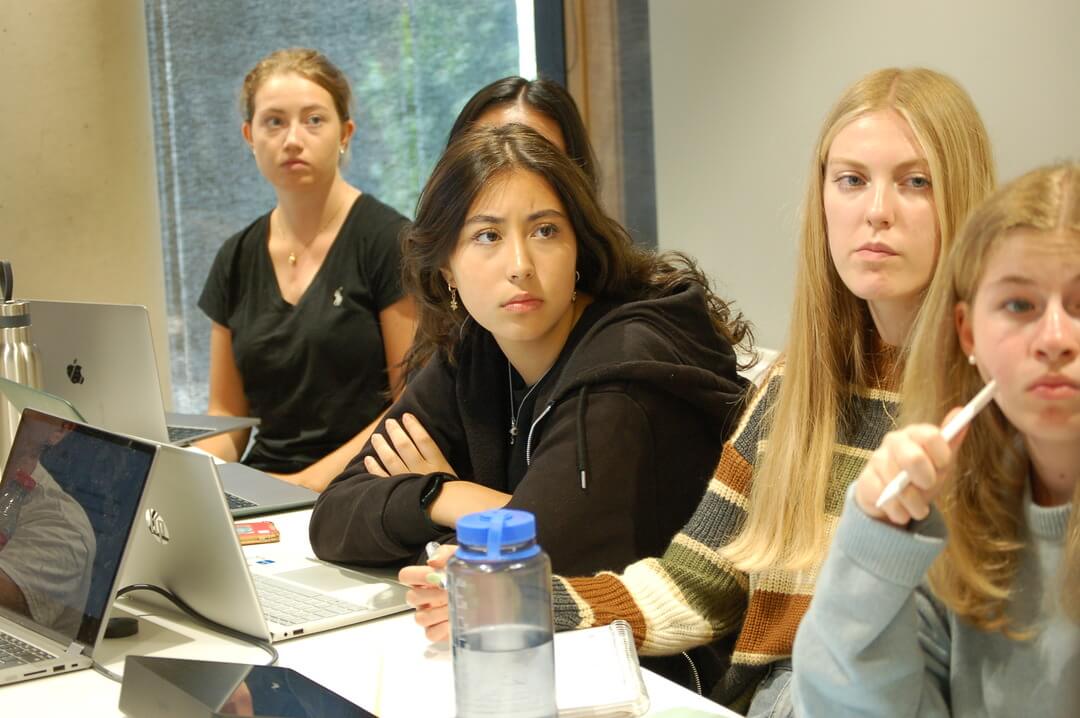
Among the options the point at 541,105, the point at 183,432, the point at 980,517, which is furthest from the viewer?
the point at 183,432

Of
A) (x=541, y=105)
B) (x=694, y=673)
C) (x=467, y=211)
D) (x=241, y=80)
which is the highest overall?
(x=241, y=80)

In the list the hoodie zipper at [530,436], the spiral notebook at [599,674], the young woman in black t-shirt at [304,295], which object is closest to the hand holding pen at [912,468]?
the spiral notebook at [599,674]

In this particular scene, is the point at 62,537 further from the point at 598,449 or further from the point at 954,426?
the point at 954,426

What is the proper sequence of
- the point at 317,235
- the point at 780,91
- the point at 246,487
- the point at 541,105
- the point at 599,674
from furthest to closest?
the point at 780,91
the point at 317,235
the point at 541,105
the point at 246,487
the point at 599,674

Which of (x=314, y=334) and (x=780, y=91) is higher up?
(x=780, y=91)

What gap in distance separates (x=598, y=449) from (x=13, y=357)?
1.09 metres

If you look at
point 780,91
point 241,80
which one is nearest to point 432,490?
point 780,91

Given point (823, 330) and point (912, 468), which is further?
point (823, 330)

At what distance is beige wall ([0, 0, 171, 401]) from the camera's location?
3523 millimetres

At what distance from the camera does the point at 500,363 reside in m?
2.01

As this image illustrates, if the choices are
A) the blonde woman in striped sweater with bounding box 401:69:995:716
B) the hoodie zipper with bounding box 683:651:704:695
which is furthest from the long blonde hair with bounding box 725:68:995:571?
the hoodie zipper with bounding box 683:651:704:695

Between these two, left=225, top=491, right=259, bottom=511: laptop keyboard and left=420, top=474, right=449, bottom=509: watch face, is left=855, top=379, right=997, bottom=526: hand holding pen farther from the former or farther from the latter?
left=225, top=491, right=259, bottom=511: laptop keyboard

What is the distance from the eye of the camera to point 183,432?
2.78 metres

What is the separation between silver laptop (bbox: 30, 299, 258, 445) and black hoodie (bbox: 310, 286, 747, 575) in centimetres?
59
